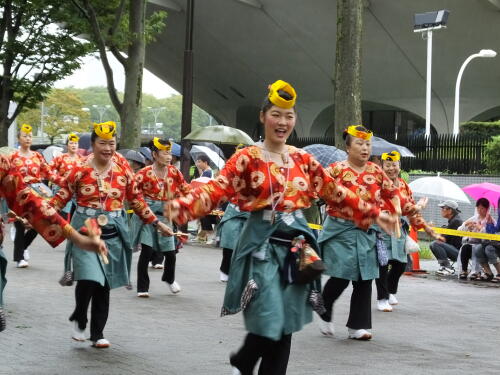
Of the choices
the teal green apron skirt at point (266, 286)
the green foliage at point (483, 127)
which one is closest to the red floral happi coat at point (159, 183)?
the teal green apron skirt at point (266, 286)

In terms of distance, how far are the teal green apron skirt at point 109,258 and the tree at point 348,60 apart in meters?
8.42

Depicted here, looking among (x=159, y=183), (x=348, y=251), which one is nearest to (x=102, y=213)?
(x=348, y=251)

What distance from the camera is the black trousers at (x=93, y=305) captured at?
738 cm

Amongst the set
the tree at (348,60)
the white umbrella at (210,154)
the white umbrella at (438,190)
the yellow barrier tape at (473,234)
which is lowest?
the yellow barrier tape at (473,234)

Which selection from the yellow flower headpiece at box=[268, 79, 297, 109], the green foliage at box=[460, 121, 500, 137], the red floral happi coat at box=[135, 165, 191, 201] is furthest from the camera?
the green foliage at box=[460, 121, 500, 137]

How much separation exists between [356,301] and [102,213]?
238 centimetres

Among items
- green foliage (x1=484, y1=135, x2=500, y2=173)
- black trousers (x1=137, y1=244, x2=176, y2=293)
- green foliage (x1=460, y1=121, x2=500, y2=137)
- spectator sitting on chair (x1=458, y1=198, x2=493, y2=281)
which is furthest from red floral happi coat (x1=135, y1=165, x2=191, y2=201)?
green foliage (x1=460, y1=121, x2=500, y2=137)

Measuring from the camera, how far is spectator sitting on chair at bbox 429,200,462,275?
14.7 metres

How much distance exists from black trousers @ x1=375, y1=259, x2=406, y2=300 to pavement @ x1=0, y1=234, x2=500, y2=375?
0.24 m

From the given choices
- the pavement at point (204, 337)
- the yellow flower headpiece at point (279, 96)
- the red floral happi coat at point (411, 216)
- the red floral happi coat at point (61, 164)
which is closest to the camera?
the yellow flower headpiece at point (279, 96)

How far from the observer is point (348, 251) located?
26.8 ft

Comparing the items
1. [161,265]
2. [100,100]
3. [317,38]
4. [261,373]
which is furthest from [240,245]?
[100,100]

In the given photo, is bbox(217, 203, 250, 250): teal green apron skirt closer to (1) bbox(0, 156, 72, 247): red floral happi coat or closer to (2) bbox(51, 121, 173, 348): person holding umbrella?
(2) bbox(51, 121, 173, 348): person holding umbrella

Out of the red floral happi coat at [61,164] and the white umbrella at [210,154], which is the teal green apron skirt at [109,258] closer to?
the red floral happi coat at [61,164]
